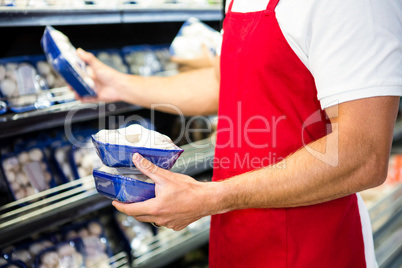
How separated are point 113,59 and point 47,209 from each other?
3.14 feet

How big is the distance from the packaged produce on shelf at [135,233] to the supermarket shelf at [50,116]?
2.12ft

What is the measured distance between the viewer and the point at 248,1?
3.65 feet

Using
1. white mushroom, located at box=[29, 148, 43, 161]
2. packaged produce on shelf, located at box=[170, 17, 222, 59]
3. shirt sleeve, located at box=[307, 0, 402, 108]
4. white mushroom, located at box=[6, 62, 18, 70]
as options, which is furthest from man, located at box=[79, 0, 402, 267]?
white mushroom, located at box=[6, 62, 18, 70]

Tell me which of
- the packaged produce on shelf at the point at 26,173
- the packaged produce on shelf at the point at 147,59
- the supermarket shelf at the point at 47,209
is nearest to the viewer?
the supermarket shelf at the point at 47,209

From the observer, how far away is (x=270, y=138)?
3.59 ft

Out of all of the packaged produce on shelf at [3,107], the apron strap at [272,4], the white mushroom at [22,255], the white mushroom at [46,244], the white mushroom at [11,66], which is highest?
Result: the apron strap at [272,4]

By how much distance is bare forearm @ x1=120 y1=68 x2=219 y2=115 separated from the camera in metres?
1.48

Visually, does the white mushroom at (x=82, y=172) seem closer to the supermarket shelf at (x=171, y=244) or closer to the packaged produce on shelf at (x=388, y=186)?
the supermarket shelf at (x=171, y=244)

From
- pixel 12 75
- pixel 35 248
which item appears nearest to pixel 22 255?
pixel 35 248

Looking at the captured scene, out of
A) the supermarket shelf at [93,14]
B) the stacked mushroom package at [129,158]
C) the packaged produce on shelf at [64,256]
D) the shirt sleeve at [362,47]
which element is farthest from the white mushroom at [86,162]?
the shirt sleeve at [362,47]

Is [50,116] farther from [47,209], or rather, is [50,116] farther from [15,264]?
[15,264]

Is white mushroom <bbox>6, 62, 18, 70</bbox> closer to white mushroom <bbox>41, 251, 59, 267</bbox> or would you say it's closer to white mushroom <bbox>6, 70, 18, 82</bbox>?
white mushroom <bbox>6, 70, 18, 82</bbox>

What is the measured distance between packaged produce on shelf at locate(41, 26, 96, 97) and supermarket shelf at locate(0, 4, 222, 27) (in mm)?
76

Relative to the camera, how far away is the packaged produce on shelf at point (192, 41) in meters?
2.01
